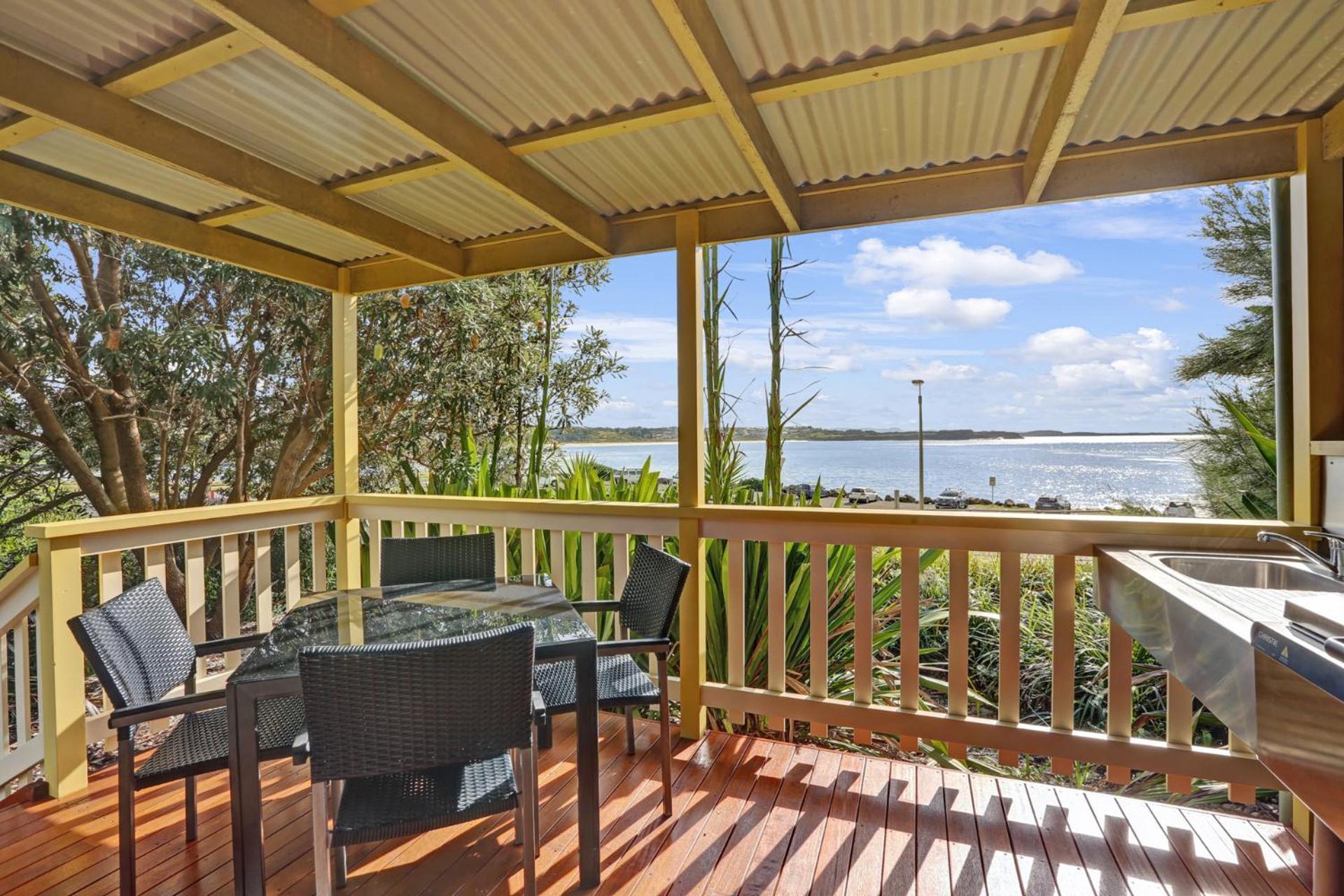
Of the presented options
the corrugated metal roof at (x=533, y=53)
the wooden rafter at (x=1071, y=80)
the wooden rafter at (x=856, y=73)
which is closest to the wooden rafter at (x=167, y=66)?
the corrugated metal roof at (x=533, y=53)

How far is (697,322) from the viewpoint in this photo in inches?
113

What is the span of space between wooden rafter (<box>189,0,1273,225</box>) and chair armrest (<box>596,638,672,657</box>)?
1.65 m

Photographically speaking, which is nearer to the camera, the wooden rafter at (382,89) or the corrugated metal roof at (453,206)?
the wooden rafter at (382,89)

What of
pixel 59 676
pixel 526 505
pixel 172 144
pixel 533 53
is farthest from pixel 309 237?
pixel 59 676

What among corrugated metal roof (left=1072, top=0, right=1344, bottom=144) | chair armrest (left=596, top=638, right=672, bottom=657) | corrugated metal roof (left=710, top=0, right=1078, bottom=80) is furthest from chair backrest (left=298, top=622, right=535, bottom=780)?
corrugated metal roof (left=1072, top=0, right=1344, bottom=144)

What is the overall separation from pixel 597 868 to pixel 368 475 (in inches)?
234

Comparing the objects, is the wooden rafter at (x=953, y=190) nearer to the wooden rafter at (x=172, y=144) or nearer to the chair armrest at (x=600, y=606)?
the wooden rafter at (x=172, y=144)

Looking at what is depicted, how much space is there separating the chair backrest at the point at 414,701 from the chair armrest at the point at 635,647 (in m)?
0.58

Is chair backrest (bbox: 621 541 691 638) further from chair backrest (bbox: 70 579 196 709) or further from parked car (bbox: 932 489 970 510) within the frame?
chair backrest (bbox: 70 579 196 709)

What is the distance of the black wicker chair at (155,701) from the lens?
1578 mm

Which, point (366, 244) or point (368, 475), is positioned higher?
point (366, 244)

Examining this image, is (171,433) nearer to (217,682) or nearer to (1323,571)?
(217,682)

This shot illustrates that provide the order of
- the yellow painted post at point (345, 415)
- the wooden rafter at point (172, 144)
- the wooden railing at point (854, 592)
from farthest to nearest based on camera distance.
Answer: the yellow painted post at point (345, 415) → the wooden railing at point (854, 592) → the wooden rafter at point (172, 144)

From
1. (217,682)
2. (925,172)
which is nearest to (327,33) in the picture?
(925,172)
